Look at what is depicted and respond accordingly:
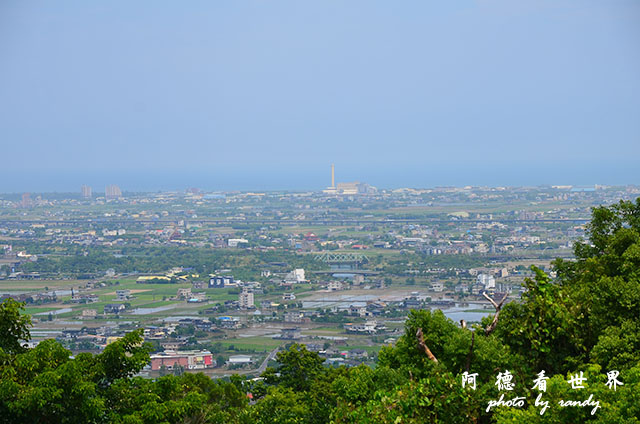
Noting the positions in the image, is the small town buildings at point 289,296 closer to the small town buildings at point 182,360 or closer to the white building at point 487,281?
the white building at point 487,281

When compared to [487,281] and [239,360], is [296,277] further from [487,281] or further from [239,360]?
[239,360]

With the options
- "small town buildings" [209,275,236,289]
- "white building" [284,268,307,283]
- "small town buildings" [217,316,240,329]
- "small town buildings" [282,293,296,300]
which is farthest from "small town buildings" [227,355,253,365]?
"white building" [284,268,307,283]

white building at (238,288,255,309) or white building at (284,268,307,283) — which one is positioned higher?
white building at (284,268,307,283)

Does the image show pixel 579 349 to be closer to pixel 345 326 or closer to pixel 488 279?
pixel 345 326

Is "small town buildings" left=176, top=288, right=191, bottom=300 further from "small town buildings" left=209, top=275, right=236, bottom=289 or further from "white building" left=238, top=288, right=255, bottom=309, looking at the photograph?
"white building" left=238, top=288, right=255, bottom=309

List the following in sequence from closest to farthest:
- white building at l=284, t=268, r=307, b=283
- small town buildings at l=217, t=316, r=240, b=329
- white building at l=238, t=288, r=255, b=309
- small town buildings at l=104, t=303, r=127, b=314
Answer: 1. small town buildings at l=217, t=316, r=240, b=329
2. small town buildings at l=104, t=303, r=127, b=314
3. white building at l=238, t=288, r=255, b=309
4. white building at l=284, t=268, r=307, b=283

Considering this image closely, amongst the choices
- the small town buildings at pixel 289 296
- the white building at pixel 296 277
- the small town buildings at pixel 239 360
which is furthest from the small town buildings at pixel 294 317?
the white building at pixel 296 277

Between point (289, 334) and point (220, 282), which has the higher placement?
point (220, 282)

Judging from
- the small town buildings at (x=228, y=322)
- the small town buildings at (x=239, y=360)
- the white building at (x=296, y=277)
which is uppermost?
the white building at (x=296, y=277)

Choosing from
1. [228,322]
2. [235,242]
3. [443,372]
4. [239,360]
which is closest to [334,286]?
[228,322]
